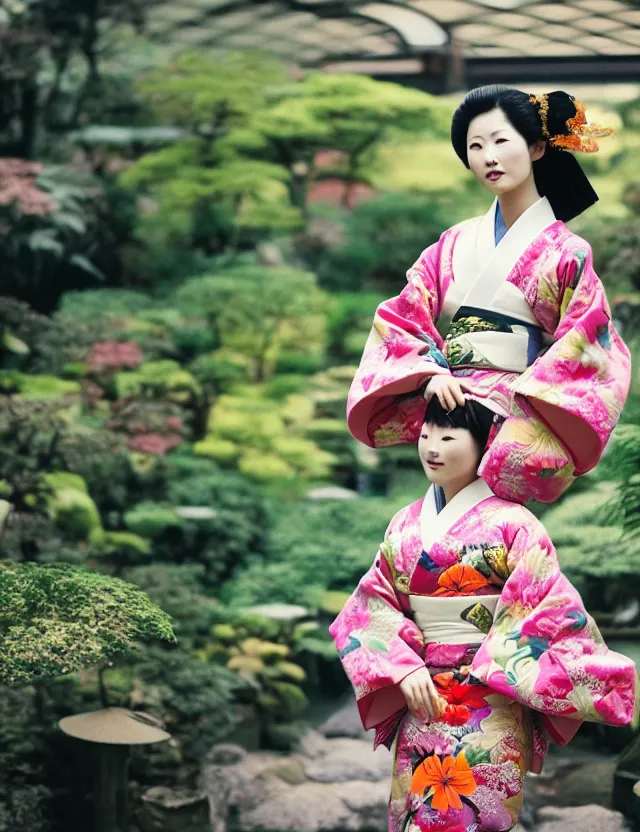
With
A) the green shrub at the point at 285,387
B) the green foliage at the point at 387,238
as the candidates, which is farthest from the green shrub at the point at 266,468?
the green foliage at the point at 387,238

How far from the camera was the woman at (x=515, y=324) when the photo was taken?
340 centimetres

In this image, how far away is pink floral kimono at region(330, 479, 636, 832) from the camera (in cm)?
327

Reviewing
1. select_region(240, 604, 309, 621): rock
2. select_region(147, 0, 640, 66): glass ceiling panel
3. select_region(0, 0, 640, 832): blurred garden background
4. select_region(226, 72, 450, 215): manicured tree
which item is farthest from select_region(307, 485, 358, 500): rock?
Result: select_region(147, 0, 640, 66): glass ceiling panel

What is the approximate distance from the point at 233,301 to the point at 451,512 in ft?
14.9

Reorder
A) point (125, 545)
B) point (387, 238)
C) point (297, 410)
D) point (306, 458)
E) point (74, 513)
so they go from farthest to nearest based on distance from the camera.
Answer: point (387, 238)
point (297, 410)
point (306, 458)
point (125, 545)
point (74, 513)

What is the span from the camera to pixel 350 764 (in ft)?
21.1

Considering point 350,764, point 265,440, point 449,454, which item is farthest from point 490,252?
point 265,440

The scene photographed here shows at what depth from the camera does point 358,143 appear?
8141mm

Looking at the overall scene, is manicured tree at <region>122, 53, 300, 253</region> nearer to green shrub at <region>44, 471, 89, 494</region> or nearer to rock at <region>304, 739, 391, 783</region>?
green shrub at <region>44, 471, 89, 494</region>

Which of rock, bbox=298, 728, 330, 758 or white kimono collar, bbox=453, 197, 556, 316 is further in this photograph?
rock, bbox=298, 728, 330, 758

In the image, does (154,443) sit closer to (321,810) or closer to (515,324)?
(321,810)

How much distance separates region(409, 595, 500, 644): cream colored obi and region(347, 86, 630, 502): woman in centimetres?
30

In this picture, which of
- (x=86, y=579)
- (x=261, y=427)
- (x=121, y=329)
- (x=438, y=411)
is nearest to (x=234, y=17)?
(x=121, y=329)

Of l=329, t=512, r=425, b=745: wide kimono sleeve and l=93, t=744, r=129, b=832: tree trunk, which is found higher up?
l=329, t=512, r=425, b=745: wide kimono sleeve
